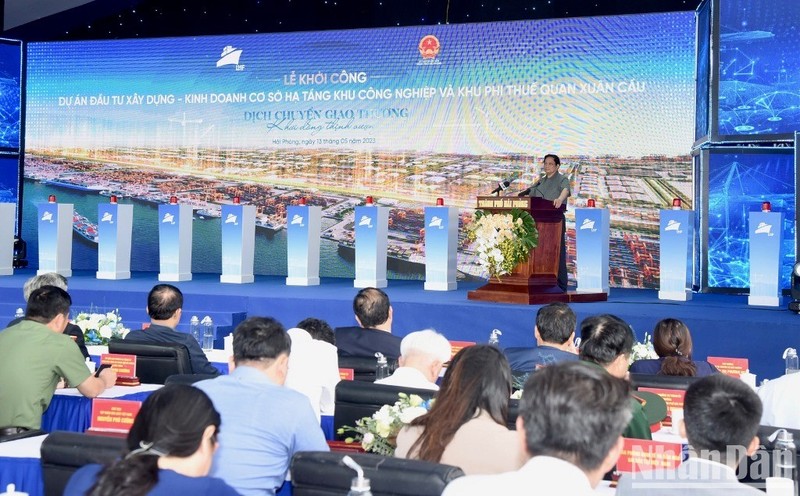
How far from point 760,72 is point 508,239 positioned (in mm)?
2732

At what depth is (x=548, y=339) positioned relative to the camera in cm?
443

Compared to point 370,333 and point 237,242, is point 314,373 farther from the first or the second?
point 237,242

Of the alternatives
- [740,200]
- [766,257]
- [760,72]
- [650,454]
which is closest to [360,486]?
[650,454]

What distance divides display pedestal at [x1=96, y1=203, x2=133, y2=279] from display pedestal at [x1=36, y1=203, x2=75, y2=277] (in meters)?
0.42

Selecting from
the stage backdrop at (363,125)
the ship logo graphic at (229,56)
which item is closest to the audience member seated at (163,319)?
the stage backdrop at (363,125)

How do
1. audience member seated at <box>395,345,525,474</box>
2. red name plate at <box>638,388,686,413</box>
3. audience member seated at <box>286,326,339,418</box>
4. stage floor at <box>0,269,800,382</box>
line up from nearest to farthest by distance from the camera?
audience member seated at <box>395,345,525,474</box> < red name plate at <box>638,388,686,413</box> < audience member seated at <box>286,326,339,418</box> < stage floor at <box>0,269,800,382</box>

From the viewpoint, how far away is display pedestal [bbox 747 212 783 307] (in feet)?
28.1

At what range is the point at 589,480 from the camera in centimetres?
185

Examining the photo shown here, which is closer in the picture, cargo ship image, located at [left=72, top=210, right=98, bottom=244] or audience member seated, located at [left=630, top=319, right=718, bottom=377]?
audience member seated, located at [left=630, top=319, right=718, bottom=377]

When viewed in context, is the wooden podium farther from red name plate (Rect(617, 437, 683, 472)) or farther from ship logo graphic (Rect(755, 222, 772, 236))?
red name plate (Rect(617, 437, 683, 472))

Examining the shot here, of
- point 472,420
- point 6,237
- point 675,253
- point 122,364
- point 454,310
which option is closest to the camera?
point 472,420

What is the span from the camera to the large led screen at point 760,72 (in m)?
8.51

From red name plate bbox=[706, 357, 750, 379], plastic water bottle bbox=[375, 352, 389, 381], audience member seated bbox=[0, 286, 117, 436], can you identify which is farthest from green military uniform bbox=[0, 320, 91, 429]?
red name plate bbox=[706, 357, 750, 379]

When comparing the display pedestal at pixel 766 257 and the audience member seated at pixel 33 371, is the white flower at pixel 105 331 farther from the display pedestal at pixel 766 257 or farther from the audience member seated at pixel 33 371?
the display pedestal at pixel 766 257
